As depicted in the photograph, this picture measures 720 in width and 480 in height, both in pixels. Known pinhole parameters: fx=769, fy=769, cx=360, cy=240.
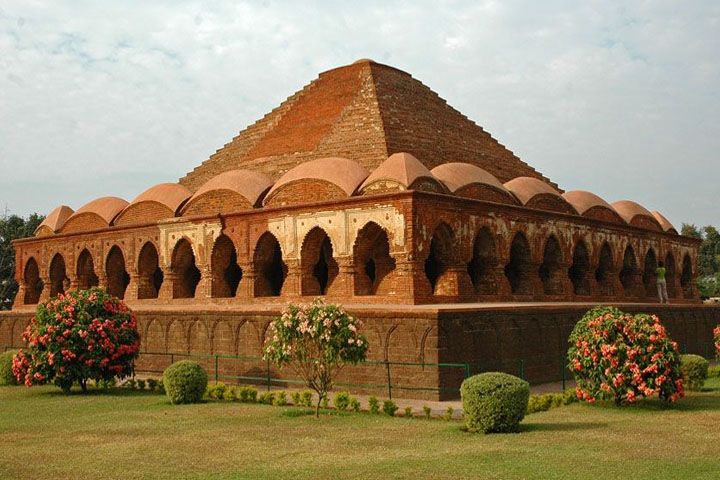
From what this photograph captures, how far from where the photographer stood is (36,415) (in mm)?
11555

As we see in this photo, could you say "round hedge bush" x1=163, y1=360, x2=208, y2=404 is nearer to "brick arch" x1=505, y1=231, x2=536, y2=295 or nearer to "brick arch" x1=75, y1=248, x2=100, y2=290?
"brick arch" x1=505, y1=231, x2=536, y2=295

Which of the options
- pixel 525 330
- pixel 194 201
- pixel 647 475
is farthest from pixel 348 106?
pixel 647 475

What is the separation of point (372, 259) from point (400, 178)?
7.80ft

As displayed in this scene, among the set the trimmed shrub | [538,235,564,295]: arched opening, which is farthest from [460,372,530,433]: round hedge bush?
[538,235,564,295]: arched opening

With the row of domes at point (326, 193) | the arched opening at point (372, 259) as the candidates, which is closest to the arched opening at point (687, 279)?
the row of domes at point (326, 193)

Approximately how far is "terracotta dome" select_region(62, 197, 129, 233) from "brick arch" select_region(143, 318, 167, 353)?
219 inches

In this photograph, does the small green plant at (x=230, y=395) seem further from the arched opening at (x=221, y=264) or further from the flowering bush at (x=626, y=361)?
the arched opening at (x=221, y=264)

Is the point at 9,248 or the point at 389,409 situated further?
the point at 9,248

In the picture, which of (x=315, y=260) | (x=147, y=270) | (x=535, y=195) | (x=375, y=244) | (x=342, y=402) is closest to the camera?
(x=342, y=402)

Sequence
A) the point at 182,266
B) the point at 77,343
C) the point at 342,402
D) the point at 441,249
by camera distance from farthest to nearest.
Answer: the point at 182,266 → the point at 441,249 → the point at 77,343 → the point at 342,402

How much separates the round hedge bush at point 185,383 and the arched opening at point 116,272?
10492 mm

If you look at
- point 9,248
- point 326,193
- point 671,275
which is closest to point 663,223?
point 671,275

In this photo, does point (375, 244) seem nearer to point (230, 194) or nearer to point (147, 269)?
point (230, 194)

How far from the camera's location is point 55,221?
2392cm
